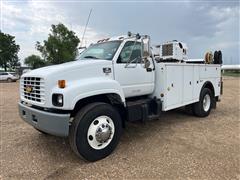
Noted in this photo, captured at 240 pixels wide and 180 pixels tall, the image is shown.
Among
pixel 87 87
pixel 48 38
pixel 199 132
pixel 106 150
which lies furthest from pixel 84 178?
pixel 48 38

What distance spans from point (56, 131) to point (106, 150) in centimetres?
102

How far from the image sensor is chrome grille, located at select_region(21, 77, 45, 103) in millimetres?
3754

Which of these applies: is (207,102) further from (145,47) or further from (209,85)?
(145,47)

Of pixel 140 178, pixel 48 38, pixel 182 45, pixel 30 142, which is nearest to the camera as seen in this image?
pixel 140 178

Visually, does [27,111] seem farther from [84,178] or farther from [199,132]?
[199,132]

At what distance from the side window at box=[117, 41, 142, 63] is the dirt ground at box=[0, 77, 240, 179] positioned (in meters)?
1.79

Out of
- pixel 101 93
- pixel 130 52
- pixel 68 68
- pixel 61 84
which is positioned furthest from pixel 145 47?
pixel 61 84

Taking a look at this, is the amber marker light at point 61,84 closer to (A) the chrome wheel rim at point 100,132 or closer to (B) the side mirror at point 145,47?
(A) the chrome wheel rim at point 100,132

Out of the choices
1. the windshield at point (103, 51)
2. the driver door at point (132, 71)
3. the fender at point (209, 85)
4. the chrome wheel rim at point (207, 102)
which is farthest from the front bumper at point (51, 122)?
the chrome wheel rim at point (207, 102)

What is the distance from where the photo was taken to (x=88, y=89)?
3779mm

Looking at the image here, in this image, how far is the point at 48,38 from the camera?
3738 cm

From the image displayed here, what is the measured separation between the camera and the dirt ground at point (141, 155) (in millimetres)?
3484

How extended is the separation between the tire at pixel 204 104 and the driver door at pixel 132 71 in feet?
8.22

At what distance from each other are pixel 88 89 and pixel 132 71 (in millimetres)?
1346
